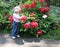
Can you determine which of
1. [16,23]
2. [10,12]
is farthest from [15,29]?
[10,12]

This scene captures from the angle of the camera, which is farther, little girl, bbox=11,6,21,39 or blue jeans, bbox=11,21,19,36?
blue jeans, bbox=11,21,19,36

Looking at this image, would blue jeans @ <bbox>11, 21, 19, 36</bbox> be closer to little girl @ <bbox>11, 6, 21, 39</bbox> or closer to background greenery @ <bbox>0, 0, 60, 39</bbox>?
little girl @ <bbox>11, 6, 21, 39</bbox>

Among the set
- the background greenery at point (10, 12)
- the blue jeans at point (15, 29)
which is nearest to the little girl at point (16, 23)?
the blue jeans at point (15, 29)

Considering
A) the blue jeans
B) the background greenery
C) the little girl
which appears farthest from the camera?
the background greenery

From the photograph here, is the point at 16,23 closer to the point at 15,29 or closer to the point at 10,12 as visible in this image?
the point at 15,29

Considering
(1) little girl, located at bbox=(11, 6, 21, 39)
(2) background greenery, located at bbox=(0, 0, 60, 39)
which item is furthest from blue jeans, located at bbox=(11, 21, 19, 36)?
(2) background greenery, located at bbox=(0, 0, 60, 39)

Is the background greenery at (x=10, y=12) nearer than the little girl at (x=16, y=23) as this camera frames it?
No

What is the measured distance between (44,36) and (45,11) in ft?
2.60

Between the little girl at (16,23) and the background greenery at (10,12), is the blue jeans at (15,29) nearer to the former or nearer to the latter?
the little girl at (16,23)

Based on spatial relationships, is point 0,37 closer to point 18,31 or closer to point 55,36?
point 18,31

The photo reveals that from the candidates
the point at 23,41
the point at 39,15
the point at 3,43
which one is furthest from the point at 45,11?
the point at 3,43

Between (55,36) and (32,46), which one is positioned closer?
(32,46)

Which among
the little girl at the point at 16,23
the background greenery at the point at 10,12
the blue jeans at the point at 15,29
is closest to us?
the little girl at the point at 16,23

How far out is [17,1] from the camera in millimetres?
8258
